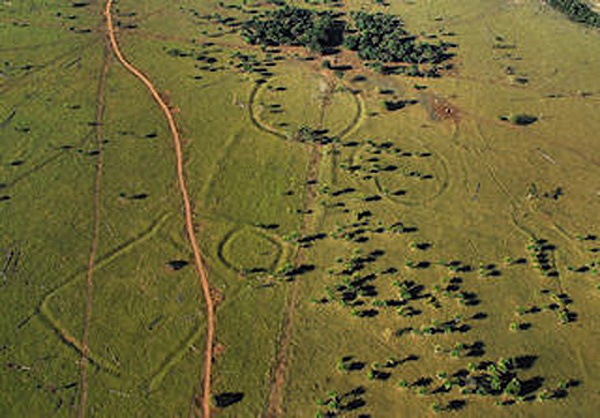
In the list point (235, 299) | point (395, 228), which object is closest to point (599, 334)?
point (395, 228)

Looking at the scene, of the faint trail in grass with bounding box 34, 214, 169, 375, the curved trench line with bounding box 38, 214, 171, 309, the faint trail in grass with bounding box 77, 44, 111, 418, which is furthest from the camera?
the curved trench line with bounding box 38, 214, 171, 309

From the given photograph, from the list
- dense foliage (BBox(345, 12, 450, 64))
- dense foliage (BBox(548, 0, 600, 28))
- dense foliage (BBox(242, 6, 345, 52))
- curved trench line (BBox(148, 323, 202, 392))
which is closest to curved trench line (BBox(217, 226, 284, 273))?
curved trench line (BBox(148, 323, 202, 392))

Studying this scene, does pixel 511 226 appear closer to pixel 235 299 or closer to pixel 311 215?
pixel 311 215

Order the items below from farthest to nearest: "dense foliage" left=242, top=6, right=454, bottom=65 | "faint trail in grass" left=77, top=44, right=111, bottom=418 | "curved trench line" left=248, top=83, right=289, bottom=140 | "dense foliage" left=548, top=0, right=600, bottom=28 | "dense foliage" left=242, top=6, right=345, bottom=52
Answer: "dense foliage" left=548, top=0, right=600, bottom=28
"dense foliage" left=242, top=6, right=345, bottom=52
"dense foliage" left=242, top=6, right=454, bottom=65
"curved trench line" left=248, top=83, right=289, bottom=140
"faint trail in grass" left=77, top=44, right=111, bottom=418

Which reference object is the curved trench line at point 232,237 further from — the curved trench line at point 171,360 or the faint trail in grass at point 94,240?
the faint trail in grass at point 94,240

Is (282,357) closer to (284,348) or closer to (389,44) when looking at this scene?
(284,348)

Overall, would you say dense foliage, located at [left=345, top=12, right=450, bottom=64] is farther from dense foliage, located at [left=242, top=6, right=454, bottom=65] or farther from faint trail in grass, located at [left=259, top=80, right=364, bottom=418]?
faint trail in grass, located at [left=259, top=80, right=364, bottom=418]

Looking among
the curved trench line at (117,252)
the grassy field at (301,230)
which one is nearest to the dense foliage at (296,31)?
the grassy field at (301,230)
